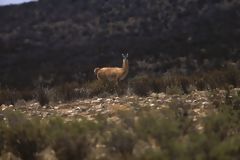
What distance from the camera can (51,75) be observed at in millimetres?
32188

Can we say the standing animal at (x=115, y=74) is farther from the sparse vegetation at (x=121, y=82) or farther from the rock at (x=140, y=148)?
the rock at (x=140, y=148)

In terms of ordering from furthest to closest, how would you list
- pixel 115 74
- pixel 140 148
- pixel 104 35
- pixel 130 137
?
pixel 104 35, pixel 115 74, pixel 130 137, pixel 140 148

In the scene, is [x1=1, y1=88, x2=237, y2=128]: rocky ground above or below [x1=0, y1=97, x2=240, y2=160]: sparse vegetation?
below

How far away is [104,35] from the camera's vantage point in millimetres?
42406

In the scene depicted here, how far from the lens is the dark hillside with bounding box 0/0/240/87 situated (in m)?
32.8

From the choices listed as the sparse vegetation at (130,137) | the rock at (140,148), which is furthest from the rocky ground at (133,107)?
the rock at (140,148)

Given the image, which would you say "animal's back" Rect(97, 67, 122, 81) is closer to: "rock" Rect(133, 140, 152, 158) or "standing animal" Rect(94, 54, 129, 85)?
"standing animal" Rect(94, 54, 129, 85)

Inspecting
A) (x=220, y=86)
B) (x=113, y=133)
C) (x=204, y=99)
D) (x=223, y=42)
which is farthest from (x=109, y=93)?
(x=223, y=42)

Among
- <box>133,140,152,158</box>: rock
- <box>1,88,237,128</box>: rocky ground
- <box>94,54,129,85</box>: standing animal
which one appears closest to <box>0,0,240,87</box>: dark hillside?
<box>94,54,129,85</box>: standing animal

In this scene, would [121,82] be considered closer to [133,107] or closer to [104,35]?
[133,107]

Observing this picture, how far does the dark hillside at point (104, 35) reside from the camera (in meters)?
32.8

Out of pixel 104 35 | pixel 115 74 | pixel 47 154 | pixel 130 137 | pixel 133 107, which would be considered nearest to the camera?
pixel 130 137

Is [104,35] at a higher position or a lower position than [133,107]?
higher

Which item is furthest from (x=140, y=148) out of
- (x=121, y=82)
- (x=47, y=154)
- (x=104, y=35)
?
(x=104, y=35)
